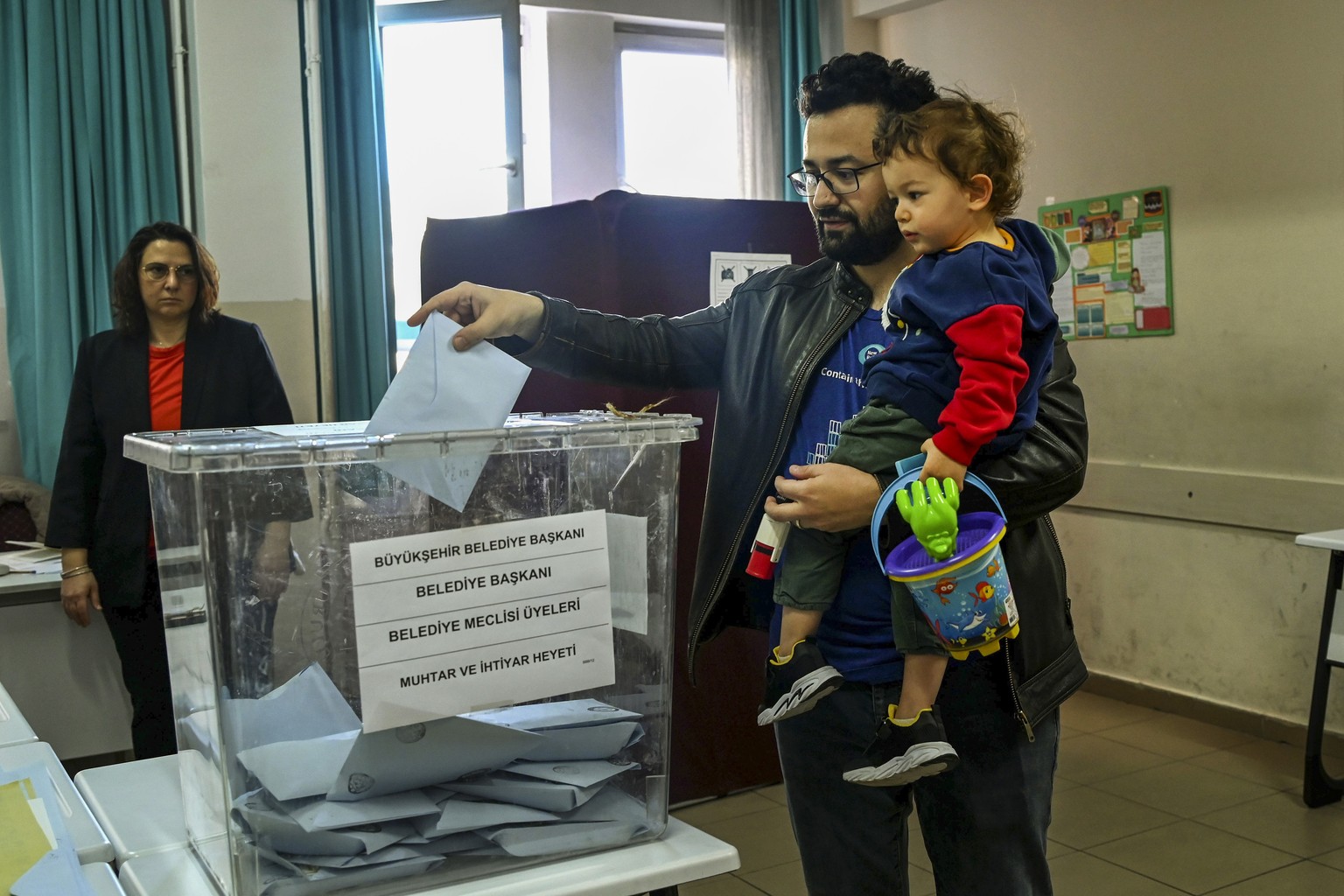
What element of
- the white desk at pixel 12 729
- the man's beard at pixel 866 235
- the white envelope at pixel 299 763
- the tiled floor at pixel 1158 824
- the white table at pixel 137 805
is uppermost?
the man's beard at pixel 866 235

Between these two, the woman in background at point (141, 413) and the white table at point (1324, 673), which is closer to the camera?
the woman in background at point (141, 413)

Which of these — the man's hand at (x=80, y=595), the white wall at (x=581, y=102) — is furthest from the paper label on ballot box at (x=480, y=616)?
the white wall at (x=581, y=102)

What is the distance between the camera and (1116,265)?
3936mm

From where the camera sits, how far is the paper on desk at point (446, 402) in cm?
77

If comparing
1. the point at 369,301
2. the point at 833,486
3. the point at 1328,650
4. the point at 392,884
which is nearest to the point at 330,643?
the point at 392,884

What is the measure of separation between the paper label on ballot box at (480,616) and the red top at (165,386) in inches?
90.2

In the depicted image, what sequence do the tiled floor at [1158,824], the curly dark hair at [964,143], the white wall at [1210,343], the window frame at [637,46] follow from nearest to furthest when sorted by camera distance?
1. the curly dark hair at [964,143]
2. the tiled floor at [1158,824]
3. the white wall at [1210,343]
4. the window frame at [637,46]

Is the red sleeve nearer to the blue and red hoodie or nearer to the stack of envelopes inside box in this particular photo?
the blue and red hoodie

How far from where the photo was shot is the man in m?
1.24

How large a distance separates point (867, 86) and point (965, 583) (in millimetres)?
646

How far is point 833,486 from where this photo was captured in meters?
1.21

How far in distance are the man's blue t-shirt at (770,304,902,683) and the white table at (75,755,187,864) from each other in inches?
28.2

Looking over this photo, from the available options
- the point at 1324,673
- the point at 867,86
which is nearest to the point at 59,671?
the point at 867,86

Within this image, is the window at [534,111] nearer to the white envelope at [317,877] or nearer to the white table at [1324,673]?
the white table at [1324,673]
